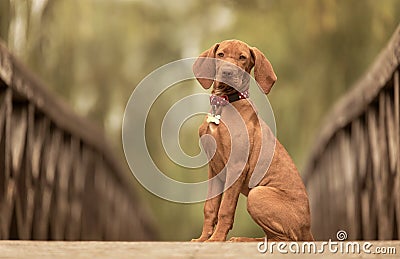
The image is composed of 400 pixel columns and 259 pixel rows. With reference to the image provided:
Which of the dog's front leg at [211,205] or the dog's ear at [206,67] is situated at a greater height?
the dog's ear at [206,67]

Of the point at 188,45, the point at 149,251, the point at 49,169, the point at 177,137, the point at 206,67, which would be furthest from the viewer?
the point at 188,45

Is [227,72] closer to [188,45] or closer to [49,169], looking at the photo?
[49,169]

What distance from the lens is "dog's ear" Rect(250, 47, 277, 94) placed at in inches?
57.3

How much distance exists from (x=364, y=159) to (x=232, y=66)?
187 cm

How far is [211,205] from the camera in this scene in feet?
4.83

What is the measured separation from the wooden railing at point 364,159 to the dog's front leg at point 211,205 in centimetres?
101

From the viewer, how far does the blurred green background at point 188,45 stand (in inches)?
144

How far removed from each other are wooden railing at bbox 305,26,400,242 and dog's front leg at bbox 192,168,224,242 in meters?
1.01

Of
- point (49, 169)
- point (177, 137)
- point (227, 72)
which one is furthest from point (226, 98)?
point (49, 169)

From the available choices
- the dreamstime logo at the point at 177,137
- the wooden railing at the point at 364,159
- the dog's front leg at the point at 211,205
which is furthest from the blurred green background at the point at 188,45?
the dog's front leg at the point at 211,205

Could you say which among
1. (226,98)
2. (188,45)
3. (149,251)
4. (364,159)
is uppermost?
(188,45)

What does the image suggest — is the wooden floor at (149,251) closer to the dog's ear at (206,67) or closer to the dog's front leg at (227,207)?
the dog's front leg at (227,207)

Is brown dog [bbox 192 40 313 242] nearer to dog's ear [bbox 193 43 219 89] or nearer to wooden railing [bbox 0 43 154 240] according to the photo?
dog's ear [bbox 193 43 219 89]
